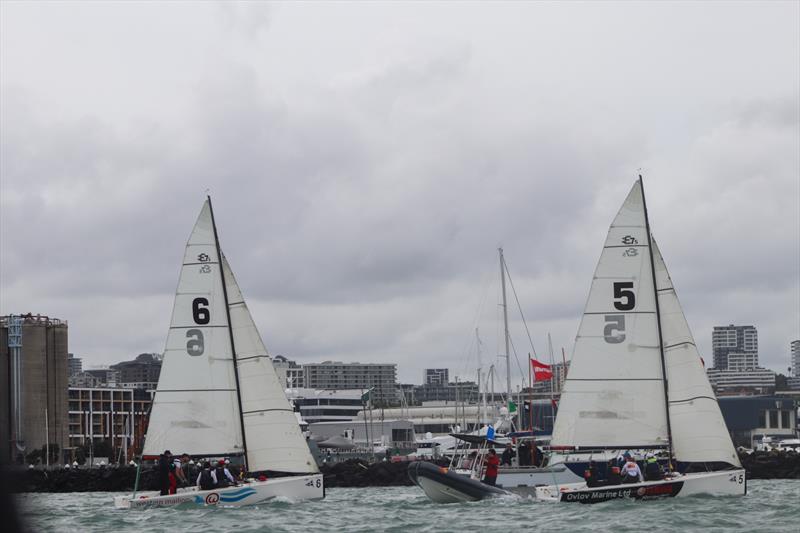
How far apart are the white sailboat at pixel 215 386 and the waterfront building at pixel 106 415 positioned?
390ft

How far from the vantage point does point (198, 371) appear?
40.6 metres

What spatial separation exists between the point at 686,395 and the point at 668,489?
14.3 feet

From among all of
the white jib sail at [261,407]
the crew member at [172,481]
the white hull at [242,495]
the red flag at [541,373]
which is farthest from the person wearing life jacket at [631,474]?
the red flag at [541,373]

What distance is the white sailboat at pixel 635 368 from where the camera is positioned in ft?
126

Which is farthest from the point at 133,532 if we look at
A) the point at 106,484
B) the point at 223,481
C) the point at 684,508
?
the point at 106,484

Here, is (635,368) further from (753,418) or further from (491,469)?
(753,418)

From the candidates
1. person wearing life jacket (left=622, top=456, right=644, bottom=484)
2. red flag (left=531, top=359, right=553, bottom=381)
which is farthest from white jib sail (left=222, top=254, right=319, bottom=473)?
red flag (left=531, top=359, right=553, bottom=381)

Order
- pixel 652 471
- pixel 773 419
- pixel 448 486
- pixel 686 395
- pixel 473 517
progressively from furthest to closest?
pixel 773 419, pixel 686 395, pixel 448 486, pixel 652 471, pixel 473 517

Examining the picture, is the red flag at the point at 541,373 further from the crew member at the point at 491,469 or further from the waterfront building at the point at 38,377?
the waterfront building at the point at 38,377

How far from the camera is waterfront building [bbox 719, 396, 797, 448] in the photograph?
165 m

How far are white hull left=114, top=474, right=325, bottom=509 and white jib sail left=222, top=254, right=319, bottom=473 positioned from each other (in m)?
1.55

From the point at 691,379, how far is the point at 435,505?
8.86 metres

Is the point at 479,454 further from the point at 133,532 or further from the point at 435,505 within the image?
the point at 133,532

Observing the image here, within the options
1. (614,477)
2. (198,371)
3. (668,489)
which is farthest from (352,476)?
(668,489)
